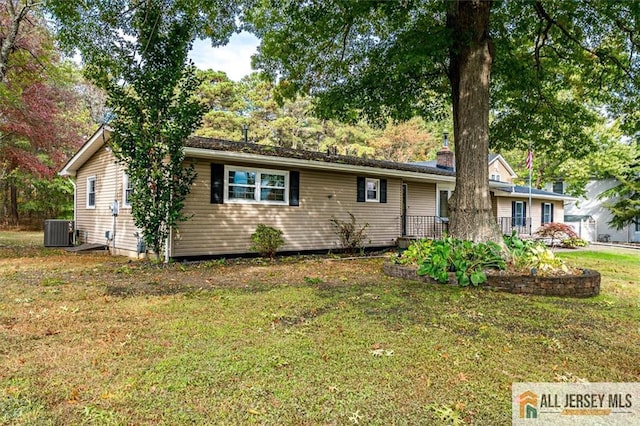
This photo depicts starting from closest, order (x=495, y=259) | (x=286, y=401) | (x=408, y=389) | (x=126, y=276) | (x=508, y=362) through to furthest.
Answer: (x=286, y=401)
(x=408, y=389)
(x=508, y=362)
(x=495, y=259)
(x=126, y=276)

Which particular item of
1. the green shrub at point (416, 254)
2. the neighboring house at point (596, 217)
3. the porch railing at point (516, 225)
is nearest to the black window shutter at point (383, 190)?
the green shrub at point (416, 254)

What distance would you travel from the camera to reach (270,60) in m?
10.9

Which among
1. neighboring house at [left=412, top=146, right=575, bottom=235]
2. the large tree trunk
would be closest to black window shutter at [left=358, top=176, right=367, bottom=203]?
neighboring house at [left=412, top=146, right=575, bottom=235]

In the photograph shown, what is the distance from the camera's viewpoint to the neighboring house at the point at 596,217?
77.2 feet

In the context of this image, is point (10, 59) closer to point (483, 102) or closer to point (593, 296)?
point (483, 102)

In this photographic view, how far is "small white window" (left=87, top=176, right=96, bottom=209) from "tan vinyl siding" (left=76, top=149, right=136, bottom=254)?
0.49ft

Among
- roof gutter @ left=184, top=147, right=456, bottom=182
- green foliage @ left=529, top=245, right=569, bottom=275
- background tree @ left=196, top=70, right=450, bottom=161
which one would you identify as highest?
background tree @ left=196, top=70, right=450, bottom=161

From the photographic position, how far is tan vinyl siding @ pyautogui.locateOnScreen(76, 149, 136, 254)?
429 inches

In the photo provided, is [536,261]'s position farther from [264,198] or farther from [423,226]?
[423,226]

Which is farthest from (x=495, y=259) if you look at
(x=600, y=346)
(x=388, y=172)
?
(x=388, y=172)

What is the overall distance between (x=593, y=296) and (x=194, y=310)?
6101mm

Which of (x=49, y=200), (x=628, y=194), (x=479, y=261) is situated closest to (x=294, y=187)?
(x=479, y=261)

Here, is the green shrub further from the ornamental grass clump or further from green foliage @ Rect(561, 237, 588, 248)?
green foliage @ Rect(561, 237, 588, 248)

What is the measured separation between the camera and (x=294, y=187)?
11.3m
